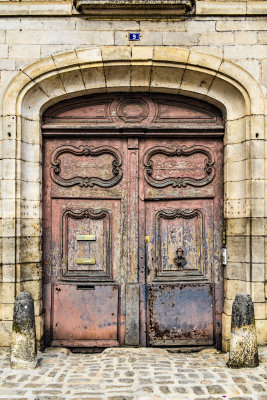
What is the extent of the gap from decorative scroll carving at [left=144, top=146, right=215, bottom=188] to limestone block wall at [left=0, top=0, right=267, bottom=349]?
0.28 metres

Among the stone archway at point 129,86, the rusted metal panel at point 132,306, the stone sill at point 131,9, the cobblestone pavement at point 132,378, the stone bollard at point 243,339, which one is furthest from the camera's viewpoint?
the rusted metal panel at point 132,306

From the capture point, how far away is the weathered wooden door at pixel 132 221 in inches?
191

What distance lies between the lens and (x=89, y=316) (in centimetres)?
484

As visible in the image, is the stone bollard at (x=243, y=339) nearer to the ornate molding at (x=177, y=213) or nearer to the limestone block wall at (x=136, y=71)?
the limestone block wall at (x=136, y=71)

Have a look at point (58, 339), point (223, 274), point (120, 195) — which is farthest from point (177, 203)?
point (58, 339)

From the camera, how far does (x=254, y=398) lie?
333 cm

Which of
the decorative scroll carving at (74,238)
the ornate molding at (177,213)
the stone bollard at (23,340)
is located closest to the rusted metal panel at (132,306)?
Answer: the decorative scroll carving at (74,238)

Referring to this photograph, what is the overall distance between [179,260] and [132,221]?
805 mm

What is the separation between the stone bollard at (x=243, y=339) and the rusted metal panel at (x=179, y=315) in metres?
0.95

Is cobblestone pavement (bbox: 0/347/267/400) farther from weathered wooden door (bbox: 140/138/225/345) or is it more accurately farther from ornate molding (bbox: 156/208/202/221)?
ornate molding (bbox: 156/208/202/221)

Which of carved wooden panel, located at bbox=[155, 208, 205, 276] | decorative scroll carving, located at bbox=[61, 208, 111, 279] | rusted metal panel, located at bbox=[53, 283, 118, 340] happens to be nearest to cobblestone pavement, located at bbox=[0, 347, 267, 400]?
rusted metal panel, located at bbox=[53, 283, 118, 340]

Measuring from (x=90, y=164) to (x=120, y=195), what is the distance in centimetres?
59

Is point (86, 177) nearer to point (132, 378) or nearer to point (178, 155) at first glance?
point (178, 155)

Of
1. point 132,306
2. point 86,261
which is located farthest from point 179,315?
point 86,261
